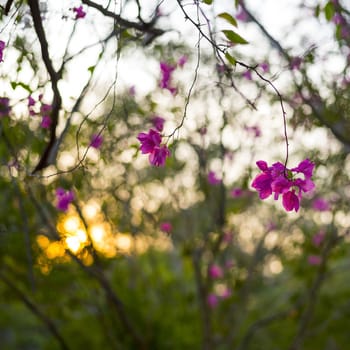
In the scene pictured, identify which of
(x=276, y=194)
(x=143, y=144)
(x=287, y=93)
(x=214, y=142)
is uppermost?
(x=214, y=142)

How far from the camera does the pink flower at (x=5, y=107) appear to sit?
2584 mm

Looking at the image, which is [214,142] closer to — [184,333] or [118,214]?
[118,214]

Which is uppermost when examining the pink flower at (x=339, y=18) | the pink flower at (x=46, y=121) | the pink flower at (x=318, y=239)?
the pink flower at (x=318, y=239)

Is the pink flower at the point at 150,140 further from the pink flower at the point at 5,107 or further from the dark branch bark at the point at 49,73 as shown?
the pink flower at the point at 5,107

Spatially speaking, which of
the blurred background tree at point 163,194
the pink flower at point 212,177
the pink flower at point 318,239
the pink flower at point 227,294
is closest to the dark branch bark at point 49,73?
the blurred background tree at point 163,194

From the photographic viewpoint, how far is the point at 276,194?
5.16 ft

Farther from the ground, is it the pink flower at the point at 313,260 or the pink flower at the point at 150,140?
the pink flower at the point at 313,260

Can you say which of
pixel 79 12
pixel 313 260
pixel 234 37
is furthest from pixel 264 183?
pixel 313 260

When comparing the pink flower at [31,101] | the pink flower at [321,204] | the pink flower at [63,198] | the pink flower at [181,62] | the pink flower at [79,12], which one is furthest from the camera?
the pink flower at [321,204]

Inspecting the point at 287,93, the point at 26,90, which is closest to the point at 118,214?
the point at 287,93

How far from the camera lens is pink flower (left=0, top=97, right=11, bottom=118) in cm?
258

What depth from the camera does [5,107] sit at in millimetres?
2557

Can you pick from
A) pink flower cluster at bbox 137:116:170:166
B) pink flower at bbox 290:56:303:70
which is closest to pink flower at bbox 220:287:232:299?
pink flower at bbox 290:56:303:70

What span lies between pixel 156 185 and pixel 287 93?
2.07 meters
